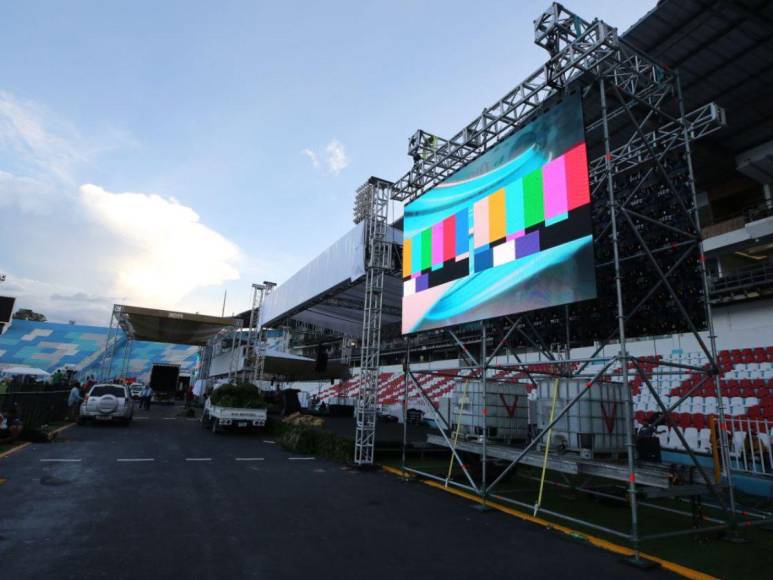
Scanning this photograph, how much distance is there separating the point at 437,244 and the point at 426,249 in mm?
472

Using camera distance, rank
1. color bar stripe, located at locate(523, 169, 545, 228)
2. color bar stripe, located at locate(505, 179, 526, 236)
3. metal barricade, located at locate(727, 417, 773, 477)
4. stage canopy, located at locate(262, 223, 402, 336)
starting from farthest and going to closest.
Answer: stage canopy, located at locate(262, 223, 402, 336) < metal barricade, located at locate(727, 417, 773, 477) < color bar stripe, located at locate(505, 179, 526, 236) < color bar stripe, located at locate(523, 169, 545, 228)

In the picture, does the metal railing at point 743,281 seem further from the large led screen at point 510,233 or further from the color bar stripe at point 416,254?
the color bar stripe at point 416,254

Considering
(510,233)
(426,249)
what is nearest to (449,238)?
(426,249)

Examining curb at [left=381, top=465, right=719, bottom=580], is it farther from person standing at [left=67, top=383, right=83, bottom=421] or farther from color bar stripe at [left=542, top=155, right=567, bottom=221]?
person standing at [left=67, top=383, right=83, bottom=421]

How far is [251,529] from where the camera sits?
6.02m

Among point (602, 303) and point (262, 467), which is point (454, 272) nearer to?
point (602, 303)

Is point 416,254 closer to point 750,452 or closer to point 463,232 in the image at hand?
point 463,232

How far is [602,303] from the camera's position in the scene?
8.85m

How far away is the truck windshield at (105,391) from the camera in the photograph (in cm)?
1928

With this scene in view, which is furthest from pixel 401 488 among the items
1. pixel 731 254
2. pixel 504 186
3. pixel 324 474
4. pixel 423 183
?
pixel 731 254

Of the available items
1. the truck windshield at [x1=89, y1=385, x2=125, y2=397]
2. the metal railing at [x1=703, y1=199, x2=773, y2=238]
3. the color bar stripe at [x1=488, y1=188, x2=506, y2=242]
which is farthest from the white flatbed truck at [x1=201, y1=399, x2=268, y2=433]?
the metal railing at [x1=703, y1=199, x2=773, y2=238]

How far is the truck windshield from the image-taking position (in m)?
19.3

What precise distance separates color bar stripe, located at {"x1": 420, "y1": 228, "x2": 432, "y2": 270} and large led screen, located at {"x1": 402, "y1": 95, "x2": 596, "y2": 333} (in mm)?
28

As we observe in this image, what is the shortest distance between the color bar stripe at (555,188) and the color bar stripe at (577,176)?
102 millimetres
